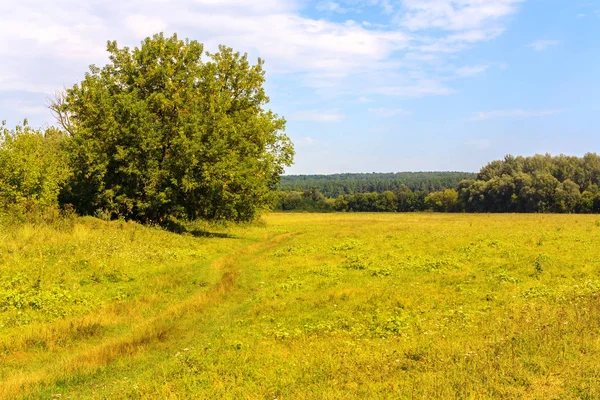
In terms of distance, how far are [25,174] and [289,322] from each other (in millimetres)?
19647

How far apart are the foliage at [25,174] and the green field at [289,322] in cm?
238

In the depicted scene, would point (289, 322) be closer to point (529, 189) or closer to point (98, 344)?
point (98, 344)

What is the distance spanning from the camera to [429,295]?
50.7ft

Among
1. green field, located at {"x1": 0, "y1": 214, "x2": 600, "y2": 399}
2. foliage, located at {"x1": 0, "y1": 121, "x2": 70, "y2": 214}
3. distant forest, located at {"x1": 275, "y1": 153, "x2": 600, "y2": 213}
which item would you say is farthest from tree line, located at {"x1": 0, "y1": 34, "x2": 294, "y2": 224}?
distant forest, located at {"x1": 275, "y1": 153, "x2": 600, "y2": 213}

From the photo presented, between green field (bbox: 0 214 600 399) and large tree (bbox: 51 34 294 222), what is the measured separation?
708 centimetres

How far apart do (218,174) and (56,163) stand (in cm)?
1095

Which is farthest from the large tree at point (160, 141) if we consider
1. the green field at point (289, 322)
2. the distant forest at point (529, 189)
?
the distant forest at point (529, 189)

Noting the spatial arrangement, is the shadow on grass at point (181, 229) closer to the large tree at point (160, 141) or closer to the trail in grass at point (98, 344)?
the large tree at point (160, 141)

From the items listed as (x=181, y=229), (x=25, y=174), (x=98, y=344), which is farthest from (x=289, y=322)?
(x=181, y=229)

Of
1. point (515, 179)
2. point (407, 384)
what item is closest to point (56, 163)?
point (407, 384)

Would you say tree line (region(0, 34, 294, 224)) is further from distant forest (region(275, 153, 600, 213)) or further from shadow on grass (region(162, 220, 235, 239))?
distant forest (region(275, 153, 600, 213))

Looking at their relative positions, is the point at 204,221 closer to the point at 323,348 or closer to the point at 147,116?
the point at 147,116

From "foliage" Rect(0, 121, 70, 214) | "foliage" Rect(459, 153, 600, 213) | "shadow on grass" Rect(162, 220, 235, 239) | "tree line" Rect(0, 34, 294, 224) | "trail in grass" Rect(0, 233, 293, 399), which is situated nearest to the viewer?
"trail in grass" Rect(0, 233, 293, 399)

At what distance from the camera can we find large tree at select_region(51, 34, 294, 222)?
30.2 meters
